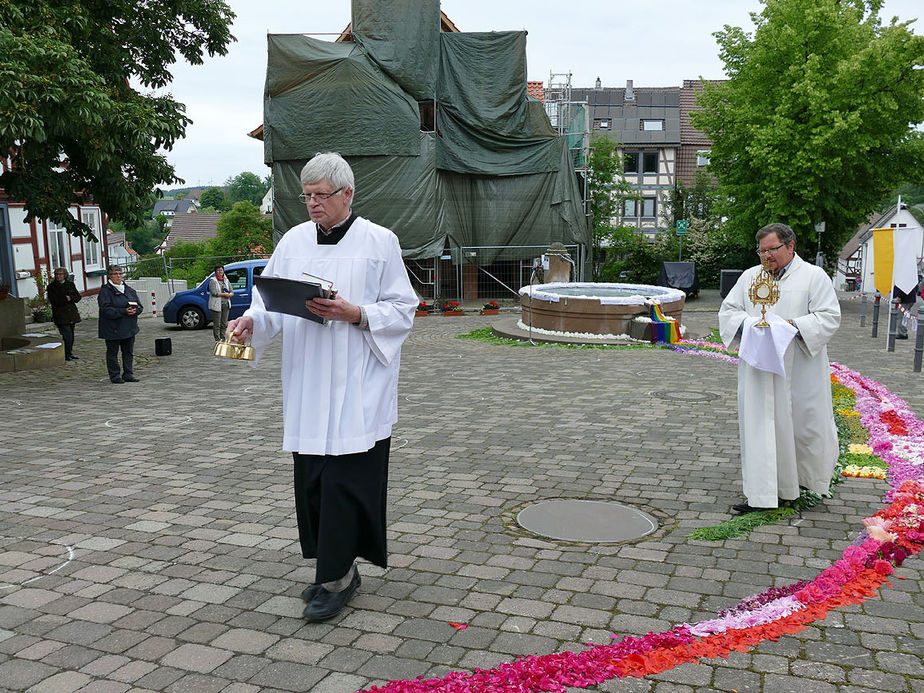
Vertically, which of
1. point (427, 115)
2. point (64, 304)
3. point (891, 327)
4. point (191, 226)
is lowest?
point (891, 327)

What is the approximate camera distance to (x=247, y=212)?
5597 cm

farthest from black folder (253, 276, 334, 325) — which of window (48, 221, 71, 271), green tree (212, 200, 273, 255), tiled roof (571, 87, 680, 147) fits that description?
tiled roof (571, 87, 680, 147)

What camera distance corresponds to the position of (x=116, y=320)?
1245 centimetres

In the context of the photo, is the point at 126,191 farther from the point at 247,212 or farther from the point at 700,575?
the point at 247,212

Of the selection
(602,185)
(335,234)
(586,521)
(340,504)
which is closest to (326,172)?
(335,234)

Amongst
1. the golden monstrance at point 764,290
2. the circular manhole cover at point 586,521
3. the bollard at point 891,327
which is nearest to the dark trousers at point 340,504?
the circular manhole cover at point 586,521

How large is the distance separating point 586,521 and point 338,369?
7.91 ft

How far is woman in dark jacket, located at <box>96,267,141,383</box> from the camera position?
12406 millimetres

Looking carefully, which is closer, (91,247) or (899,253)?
(899,253)

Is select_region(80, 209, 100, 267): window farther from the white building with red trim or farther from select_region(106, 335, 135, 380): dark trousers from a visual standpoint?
select_region(106, 335, 135, 380): dark trousers

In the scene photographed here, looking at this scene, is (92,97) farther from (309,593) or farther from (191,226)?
(191,226)

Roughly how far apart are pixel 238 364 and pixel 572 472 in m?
8.64

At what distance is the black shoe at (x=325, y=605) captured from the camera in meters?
4.16

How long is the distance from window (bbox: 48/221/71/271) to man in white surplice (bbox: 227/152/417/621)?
28.9 m
